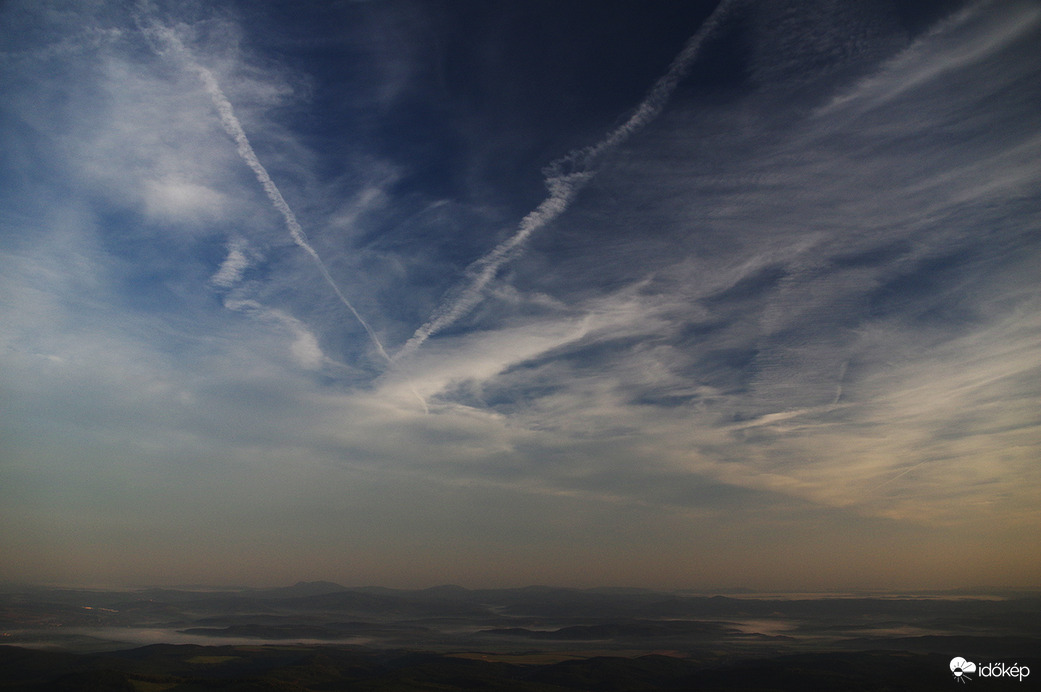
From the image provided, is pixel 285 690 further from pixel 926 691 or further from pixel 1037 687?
pixel 1037 687

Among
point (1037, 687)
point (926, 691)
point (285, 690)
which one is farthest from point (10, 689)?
point (1037, 687)

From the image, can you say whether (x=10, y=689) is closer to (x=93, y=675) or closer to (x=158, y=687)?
(x=93, y=675)

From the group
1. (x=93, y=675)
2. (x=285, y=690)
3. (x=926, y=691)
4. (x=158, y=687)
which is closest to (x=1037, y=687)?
(x=926, y=691)

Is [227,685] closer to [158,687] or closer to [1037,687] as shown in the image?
[158,687]

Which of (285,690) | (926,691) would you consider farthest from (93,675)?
(926,691)

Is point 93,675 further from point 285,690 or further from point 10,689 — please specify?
point 285,690

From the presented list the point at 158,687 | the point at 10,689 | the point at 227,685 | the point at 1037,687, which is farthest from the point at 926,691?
the point at 10,689
